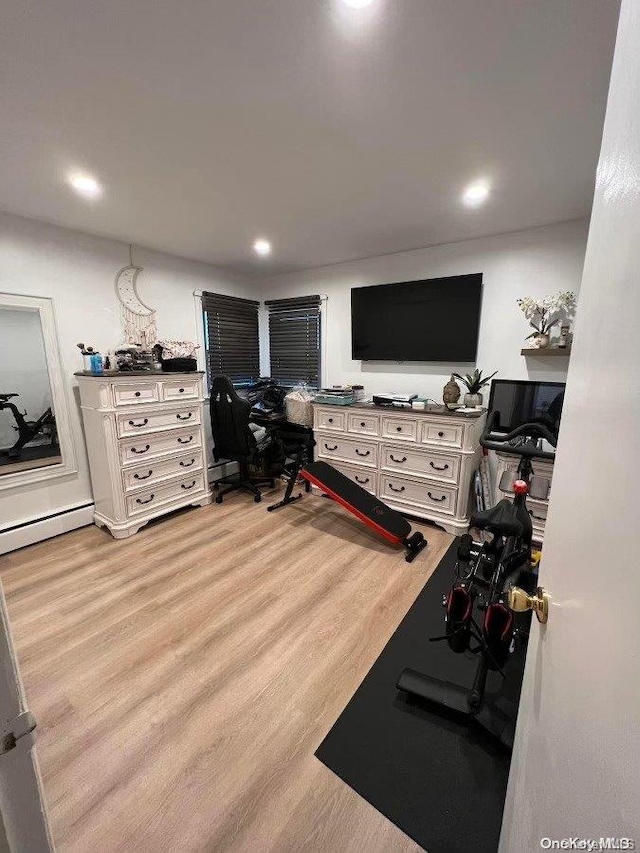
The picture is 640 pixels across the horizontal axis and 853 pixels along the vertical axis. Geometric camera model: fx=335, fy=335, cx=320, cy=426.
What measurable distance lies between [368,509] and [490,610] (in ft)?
5.22

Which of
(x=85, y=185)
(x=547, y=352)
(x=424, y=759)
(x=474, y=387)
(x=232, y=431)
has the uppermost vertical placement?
(x=85, y=185)

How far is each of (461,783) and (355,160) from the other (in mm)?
2777

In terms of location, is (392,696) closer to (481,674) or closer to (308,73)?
(481,674)

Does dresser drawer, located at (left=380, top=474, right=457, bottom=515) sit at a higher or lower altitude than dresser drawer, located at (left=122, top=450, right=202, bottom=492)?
lower

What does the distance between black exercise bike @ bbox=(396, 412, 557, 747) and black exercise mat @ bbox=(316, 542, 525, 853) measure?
0.08 meters

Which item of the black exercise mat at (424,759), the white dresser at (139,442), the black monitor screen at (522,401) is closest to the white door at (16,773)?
the black exercise mat at (424,759)

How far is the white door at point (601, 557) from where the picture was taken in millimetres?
361

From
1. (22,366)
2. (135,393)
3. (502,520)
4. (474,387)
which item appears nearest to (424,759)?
(502,520)

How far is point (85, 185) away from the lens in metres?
2.02

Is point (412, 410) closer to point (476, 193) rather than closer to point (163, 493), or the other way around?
point (476, 193)

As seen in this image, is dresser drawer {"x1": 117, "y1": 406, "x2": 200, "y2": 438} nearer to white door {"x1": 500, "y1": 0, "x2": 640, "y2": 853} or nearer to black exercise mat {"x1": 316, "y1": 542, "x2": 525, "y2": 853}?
black exercise mat {"x1": 316, "y1": 542, "x2": 525, "y2": 853}

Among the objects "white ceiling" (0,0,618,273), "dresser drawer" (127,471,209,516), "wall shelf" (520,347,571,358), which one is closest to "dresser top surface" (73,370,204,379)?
"dresser drawer" (127,471,209,516)

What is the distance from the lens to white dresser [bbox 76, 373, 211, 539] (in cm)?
270

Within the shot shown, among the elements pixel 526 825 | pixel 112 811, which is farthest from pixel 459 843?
pixel 112 811
